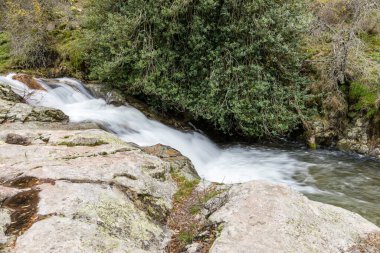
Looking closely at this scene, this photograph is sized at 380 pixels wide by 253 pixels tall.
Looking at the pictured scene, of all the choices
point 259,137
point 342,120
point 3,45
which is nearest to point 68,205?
point 259,137

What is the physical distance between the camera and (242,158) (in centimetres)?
1021

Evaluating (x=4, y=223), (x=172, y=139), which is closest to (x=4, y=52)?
(x=172, y=139)

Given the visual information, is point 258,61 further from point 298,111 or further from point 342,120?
point 342,120

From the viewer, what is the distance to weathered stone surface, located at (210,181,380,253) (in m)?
3.40

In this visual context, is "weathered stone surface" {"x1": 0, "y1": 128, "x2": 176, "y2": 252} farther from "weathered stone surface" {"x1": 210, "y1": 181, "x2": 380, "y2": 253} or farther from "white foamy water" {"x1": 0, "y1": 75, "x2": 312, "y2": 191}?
"white foamy water" {"x1": 0, "y1": 75, "x2": 312, "y2": 191}

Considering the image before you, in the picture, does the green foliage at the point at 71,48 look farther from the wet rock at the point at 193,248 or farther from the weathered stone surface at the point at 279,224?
the wet rock at the point at 193,248

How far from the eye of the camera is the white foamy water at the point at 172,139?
9.12 meters

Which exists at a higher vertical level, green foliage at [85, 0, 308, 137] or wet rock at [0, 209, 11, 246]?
green foliage at [85, 0, 308, 137]

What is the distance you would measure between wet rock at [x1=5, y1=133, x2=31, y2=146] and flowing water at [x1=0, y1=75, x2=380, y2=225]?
323 centimetres

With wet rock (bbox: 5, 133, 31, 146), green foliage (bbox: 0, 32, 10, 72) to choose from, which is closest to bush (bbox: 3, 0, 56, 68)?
green foliage (bbox: 0, 32, 10, 72)

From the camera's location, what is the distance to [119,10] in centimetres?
1202

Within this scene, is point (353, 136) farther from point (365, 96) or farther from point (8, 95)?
point (8, 95)

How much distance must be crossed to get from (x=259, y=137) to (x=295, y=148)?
127 centimetres

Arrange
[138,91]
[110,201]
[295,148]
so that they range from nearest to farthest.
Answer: [110,201]
[295,148]
[138,91]
